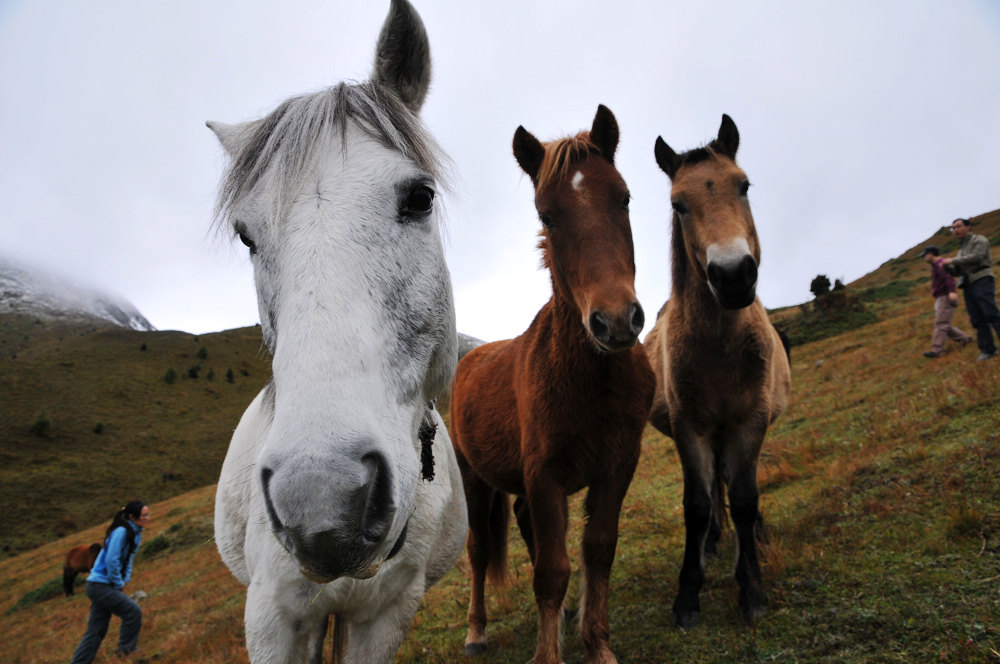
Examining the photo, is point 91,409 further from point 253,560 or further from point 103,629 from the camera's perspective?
point 253,560

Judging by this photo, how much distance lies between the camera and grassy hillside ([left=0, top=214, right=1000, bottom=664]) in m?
2.72

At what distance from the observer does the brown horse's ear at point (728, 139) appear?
3.81 metres

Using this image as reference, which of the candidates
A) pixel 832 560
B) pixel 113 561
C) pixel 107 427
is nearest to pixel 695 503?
pixel 832 560

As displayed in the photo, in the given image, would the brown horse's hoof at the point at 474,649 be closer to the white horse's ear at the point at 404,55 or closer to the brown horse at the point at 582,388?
the brown horse at the point at 582,388

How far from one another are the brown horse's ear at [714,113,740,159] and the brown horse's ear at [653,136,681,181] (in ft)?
1.02

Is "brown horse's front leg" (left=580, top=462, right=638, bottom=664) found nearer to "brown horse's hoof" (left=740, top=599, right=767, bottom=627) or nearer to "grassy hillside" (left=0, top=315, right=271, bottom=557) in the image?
"brown horse's hoof" (left=740, top=599, right=767, bottom=627)

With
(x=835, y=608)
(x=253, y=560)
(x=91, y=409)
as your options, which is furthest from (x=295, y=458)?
(x=91, y=409)

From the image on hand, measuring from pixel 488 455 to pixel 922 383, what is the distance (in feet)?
27.2

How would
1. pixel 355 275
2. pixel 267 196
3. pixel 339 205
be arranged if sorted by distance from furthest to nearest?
1. pixel 267 196
2. pixel 339 205
3. pixel 355 275

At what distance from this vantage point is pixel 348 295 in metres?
1.36

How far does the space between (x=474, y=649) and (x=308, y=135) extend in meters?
4.16

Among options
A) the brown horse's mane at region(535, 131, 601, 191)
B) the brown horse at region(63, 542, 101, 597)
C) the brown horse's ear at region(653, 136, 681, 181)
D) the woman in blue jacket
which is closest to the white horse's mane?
the brown horse's mane at region(535, 131, 601, 191)

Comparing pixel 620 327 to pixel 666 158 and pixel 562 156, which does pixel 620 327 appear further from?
pixel 666 158

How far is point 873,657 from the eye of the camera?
2422 mm
